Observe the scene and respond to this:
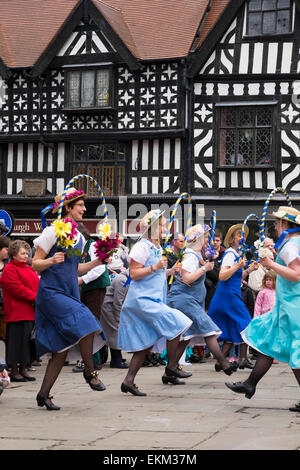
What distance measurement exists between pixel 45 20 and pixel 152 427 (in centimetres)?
2270

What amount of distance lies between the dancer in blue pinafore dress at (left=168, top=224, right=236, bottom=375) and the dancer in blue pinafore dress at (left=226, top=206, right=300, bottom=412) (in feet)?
7.13

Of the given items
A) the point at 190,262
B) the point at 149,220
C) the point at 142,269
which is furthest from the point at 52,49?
the point at 142,269

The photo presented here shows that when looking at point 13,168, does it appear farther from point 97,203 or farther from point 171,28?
point 171,28

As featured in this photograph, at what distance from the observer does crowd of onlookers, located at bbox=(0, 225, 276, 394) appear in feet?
34.3

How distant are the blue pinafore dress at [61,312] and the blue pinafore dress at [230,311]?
3.74 meters

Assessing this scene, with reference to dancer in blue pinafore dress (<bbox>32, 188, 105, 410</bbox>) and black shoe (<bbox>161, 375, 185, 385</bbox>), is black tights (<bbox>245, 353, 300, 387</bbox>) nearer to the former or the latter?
dancer in blue pinafore dress (<bbox>32, 188, 105, 410</bbox>)

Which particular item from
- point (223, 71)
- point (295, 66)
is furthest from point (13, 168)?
point (295, 66)

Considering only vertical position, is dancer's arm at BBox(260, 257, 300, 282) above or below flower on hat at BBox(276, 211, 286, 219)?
below

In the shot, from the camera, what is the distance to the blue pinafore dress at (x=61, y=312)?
753cm

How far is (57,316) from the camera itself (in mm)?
7566

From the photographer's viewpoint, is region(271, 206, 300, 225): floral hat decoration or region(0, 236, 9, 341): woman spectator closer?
region(271, 206, 300, 225): floral hat decoration

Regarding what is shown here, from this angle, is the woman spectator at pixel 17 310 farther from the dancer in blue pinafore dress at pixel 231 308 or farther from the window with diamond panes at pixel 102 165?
the window with diamond panes at pixel 102 165

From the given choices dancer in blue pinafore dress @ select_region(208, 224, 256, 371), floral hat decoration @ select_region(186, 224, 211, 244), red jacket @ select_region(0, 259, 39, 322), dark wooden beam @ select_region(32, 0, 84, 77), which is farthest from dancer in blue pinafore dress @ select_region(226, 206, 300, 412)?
dark wooden beam @ select_region(32, 0, 84, 77)

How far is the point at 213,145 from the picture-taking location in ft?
79.8
